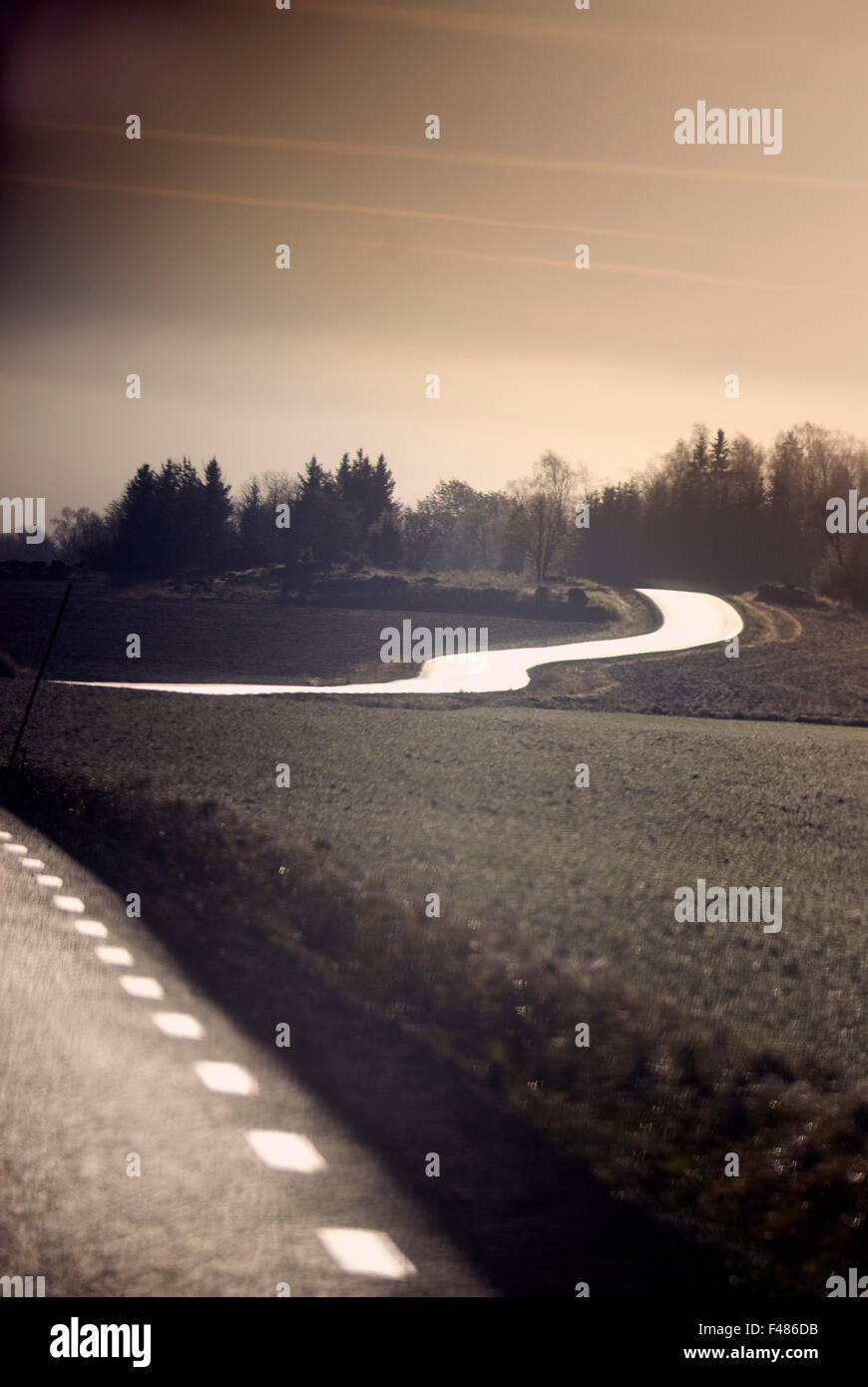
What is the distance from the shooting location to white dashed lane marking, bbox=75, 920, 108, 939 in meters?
7.74

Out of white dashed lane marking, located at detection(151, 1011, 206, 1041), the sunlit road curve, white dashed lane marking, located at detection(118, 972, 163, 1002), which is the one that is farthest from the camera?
the sunlit road curve

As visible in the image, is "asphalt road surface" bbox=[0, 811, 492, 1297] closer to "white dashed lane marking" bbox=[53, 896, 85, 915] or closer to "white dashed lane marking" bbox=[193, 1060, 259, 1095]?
"white dashed lane marking" bbox=[193, 1060, 259, 1095]

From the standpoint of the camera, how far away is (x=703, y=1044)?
6.02 meters

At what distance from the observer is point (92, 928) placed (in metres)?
7.92

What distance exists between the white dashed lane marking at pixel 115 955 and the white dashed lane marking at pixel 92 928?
0.31 metres

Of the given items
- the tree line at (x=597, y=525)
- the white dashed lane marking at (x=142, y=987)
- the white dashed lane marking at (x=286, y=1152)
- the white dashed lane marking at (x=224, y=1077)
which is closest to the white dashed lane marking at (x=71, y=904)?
the white dashed lane marking at (x=142, y=987)

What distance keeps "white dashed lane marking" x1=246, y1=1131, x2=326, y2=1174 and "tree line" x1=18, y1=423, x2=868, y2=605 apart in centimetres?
6645

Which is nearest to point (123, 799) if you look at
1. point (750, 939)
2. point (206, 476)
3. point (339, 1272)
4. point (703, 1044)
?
point (750, 939)

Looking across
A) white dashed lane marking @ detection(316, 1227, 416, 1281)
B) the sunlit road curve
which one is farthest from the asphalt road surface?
the sunlit road curve

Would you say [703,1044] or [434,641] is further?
[434,641]

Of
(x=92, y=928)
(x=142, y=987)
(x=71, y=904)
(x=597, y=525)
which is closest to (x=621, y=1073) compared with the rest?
(x=142, y=987)

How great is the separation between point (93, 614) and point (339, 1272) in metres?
52.2
